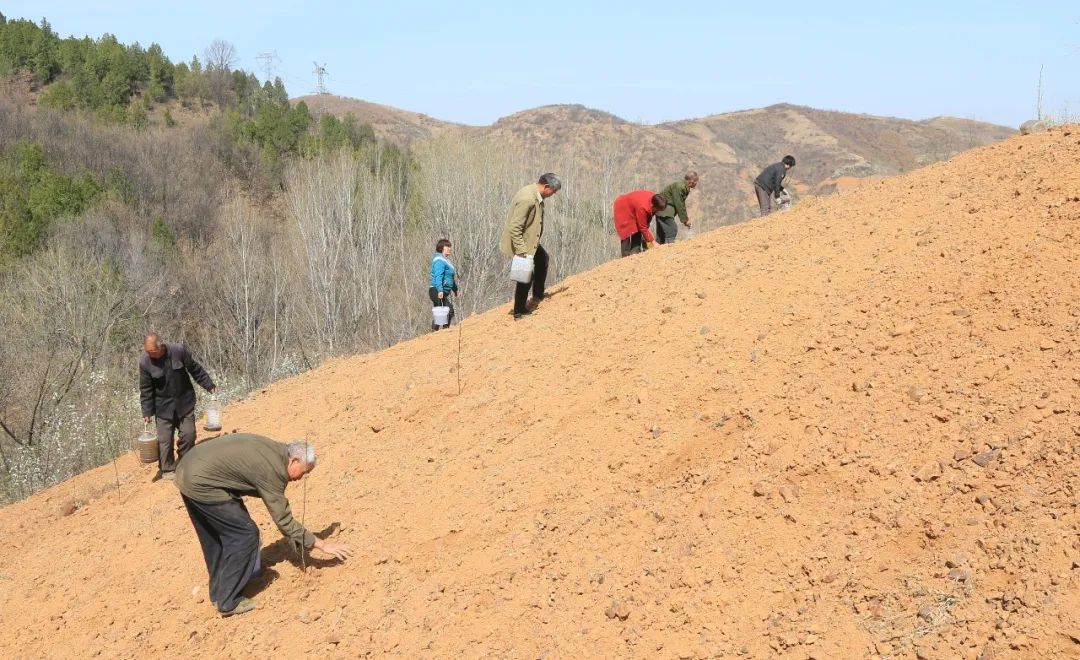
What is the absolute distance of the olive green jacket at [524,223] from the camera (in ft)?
25.0

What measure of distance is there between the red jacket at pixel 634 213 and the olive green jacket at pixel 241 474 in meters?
6.38

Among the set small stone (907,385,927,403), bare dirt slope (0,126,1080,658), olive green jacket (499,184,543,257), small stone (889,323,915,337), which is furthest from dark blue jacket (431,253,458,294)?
small stone (907,385,927,403)

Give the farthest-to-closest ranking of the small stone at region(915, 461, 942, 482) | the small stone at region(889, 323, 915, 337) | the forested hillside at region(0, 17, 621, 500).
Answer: the forested hillside at region(0, 17, 621, 500) → the small stone at region(889, 323, 915, 337) → the small stone at region(915, 461, 942, 482)

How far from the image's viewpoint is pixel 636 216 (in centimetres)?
1074

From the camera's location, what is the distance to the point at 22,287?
26.4 metres

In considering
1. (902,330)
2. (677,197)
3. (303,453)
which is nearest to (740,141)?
(677,197)

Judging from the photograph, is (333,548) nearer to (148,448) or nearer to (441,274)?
(148,448)

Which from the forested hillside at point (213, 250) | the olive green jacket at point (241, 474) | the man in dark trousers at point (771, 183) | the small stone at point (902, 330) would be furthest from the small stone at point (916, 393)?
the forested hillside at point (213, 250)

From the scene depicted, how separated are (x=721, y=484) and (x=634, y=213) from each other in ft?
21.2

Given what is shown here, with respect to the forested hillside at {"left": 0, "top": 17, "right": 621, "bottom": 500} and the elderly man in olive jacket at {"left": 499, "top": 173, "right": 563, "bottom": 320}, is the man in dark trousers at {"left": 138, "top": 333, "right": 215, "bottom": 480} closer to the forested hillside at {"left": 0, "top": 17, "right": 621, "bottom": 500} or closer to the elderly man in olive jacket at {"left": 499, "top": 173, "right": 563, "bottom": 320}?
the elderly man in olive jacket at {"left": 499, "top": 173, "right": 563, "bottom": 320}

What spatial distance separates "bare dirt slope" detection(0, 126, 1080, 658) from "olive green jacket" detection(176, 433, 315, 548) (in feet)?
1.96

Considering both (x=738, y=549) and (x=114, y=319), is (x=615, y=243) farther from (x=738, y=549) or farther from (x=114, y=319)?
(x=738, y=549)

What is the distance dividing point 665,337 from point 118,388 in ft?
65.2

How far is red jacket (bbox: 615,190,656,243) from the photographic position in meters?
10.6
